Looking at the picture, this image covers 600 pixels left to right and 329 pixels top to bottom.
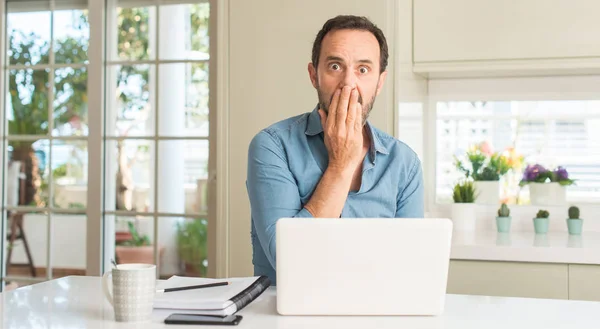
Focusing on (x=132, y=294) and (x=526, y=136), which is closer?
(x=132, y=294)

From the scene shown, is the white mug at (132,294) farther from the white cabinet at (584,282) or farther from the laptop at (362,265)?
the white cabinet at (584,282)

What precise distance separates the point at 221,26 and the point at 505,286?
60.3 inches

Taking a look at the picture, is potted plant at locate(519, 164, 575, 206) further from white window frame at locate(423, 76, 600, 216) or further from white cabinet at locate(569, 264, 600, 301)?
white cabinet at locate(569, 264, 600, 301)

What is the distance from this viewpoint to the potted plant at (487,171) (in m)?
3.29

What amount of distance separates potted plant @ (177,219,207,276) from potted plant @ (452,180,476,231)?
1.26 meters

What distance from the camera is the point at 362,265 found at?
4.23 ft

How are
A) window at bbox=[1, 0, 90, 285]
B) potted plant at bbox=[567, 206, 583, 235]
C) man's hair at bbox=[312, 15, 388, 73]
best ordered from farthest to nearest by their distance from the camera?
window at bbox=[1, 0, 90, 285], potted plant at bbox=[567, 206, 583, 235], man's hair at bbox=[312, 15, 388, 73]

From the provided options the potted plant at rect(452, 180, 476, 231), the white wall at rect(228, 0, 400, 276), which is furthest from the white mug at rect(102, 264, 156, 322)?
the potted plant at rect(452, 180, 476, 231)

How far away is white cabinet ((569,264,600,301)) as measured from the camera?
8.17ft

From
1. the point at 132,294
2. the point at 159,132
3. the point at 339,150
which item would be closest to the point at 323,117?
the point at 339,150

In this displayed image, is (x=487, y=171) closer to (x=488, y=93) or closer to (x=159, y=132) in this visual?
(x=488, y=93)

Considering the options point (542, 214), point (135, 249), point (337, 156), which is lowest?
point (135, 249)

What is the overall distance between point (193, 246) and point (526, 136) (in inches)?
69.3

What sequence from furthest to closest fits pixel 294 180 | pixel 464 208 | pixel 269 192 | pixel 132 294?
pixel 464 208, pixel 294 180, pixel 269 192, pixel 132 294
